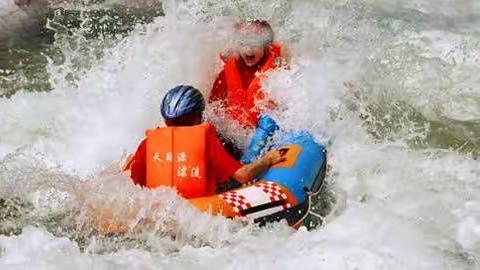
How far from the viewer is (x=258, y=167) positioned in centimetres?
538

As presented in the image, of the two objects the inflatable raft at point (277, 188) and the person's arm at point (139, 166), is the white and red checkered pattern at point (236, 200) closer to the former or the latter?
the inflatable raft at point (277, 188)

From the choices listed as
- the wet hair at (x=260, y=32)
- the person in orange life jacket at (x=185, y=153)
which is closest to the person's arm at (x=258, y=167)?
the person in orange life jacket at (x=185, y=153)

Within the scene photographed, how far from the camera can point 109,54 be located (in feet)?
28.2

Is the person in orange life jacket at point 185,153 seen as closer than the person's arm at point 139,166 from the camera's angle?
Yes

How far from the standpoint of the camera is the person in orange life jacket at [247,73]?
629 centimetres

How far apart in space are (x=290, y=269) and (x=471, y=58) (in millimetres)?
5534

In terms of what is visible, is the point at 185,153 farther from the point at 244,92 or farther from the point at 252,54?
the point at 252,54

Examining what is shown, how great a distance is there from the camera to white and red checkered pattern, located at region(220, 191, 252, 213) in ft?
16.5

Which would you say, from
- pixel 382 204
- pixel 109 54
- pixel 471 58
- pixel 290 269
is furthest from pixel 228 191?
pixel 471 58

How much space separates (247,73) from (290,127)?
1.84 ft

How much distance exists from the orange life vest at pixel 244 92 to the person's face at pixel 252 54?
0.06m

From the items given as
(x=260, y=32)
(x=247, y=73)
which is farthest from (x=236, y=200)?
(x=260, y=32)

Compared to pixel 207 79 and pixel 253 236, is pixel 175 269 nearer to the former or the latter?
pixel 253 236

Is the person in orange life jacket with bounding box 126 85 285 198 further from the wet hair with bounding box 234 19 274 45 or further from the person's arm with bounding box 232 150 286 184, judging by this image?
the wet hair with bounding box 234 19 274 45
